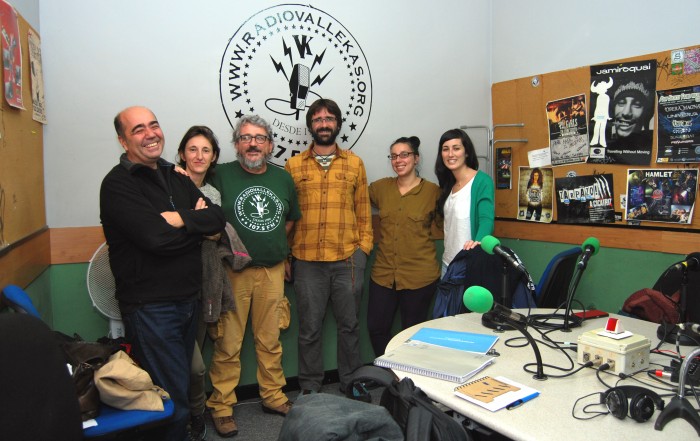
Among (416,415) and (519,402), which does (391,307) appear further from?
(416,415)

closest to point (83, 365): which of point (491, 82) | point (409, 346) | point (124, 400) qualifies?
point (124, 400)

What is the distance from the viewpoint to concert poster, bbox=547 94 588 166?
3225 millimetres

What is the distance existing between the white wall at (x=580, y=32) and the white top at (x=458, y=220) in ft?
3.76

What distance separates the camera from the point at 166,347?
210 centimetres

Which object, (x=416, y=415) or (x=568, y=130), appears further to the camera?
(x=568, y=130)

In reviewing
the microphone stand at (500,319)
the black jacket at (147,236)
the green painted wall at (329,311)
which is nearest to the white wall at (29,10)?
the black jacket at (147,236)

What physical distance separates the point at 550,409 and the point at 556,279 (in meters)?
1.51

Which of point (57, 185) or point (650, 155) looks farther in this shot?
point (650, 155)

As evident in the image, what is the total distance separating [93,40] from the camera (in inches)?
106

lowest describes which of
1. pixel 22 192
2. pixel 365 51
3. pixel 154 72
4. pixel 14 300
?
pixel 14 300

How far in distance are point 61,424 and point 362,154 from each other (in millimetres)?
2521

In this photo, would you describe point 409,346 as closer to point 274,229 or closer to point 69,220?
point 274,229

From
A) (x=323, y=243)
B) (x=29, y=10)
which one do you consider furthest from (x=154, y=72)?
(x=323, y=243)

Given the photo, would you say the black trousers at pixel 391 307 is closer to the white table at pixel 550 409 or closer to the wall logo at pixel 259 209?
the wall logo at pixel 259 209
